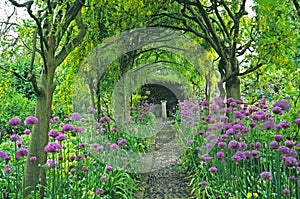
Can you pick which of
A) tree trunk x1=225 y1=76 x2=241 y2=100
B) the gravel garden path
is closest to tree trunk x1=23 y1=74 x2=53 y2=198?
the gravel garden path

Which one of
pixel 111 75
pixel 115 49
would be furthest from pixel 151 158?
pixel 115 49

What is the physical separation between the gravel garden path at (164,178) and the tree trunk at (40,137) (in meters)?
1.58

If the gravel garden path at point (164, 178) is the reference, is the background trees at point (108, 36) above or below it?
above

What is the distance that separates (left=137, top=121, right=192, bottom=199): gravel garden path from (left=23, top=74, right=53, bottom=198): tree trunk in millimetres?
1579

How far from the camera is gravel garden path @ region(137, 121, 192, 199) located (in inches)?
177

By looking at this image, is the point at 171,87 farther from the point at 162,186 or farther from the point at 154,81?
the point at 162,186

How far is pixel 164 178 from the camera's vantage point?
17.7ft

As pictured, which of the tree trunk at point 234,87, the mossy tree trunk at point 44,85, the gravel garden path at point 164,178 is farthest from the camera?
the tree trunk at point 234,87

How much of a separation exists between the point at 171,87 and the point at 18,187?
14.8m

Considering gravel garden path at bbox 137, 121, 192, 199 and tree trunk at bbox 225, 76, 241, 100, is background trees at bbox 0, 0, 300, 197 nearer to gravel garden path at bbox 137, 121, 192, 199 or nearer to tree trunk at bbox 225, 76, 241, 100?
tree trunk at bbox 225, 76, 241, 100

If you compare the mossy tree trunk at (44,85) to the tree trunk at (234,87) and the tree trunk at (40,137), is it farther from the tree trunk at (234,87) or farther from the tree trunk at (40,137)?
the tree trunk at (234,87)

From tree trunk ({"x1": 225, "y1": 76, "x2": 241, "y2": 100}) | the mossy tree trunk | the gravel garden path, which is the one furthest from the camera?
tree trunk ({"x1": 225, "y1": 76, "x2": 241, "y2": 100})

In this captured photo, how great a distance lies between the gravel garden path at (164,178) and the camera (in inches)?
177

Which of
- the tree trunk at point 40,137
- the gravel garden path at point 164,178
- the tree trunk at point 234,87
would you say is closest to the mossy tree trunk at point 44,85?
the tree trunk at point 40,137
